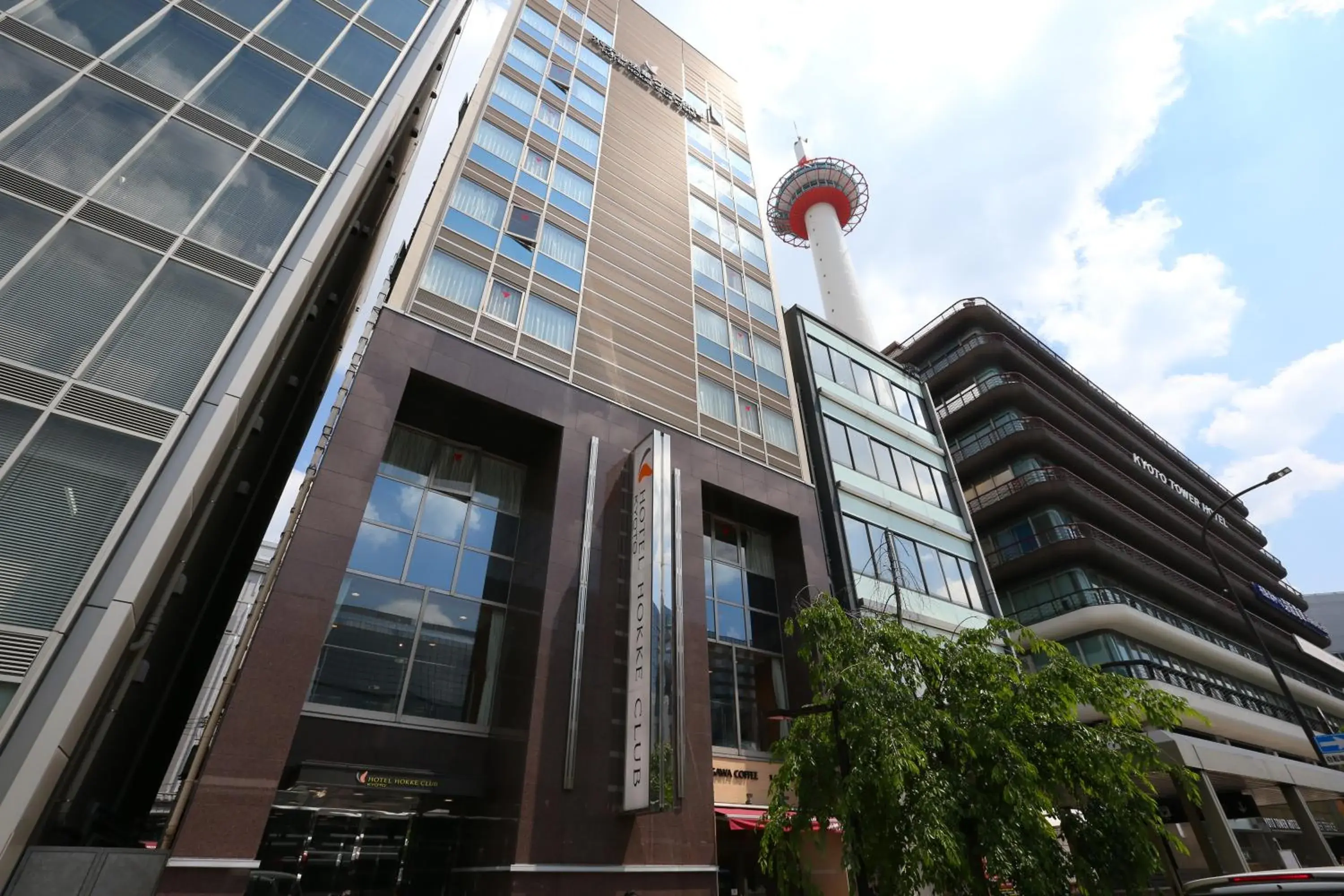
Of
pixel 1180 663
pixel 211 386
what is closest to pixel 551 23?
pixel 211 386

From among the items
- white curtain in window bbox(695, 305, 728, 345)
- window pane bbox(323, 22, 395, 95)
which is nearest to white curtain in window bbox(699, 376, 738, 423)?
white curtain in window bbox(695, 305, 728, 345)

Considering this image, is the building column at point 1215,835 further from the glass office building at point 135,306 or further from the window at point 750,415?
the glass office building at point 135,306

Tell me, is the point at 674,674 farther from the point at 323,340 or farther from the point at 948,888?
the point at 323,340

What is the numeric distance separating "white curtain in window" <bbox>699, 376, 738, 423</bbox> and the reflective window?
54.0 feet

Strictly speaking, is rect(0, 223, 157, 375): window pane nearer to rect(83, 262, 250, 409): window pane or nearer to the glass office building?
the glass office building

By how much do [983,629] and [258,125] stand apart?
691 inches

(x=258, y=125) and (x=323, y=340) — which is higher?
(x=323, y=340)

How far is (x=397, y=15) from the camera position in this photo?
17703 millimetres

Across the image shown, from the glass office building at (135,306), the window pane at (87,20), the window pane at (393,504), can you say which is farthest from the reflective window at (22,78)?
the window pane at (393,504)

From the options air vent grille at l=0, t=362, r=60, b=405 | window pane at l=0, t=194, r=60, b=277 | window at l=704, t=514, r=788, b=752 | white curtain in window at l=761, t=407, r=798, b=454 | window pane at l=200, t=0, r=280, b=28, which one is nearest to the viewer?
air vent grille at l=0, t=362, r=60, b=405

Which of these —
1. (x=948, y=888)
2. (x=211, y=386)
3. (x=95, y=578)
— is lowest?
(x=948, y=888)

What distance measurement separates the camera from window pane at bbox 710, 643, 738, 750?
1734cm

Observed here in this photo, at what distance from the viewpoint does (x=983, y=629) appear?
12.8 metres

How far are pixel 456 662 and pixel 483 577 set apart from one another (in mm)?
Answer: 2132
